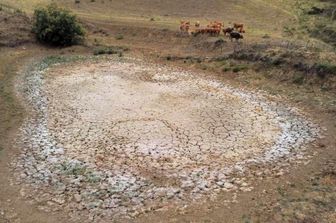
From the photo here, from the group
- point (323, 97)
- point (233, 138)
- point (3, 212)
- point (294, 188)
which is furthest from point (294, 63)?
point (3, 212)

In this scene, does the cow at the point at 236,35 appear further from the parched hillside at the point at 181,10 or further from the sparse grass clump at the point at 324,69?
the sparse grass clump at the point at 324,69

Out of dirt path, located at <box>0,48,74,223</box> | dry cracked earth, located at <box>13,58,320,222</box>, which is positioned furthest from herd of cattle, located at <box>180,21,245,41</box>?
dirt path, located at <box>0,48,74,223</box>

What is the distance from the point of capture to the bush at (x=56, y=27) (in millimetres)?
42281

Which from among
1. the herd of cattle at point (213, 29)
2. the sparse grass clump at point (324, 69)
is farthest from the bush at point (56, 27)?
the sparse grass clump at point (324, 69)

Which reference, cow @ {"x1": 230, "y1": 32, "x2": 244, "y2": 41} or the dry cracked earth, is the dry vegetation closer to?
cow @ {"x1": 230, "y1": 32, "x2": 244, "y2": 41}

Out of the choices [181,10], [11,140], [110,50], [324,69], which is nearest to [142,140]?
[11,140]

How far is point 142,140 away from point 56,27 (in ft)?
69.4

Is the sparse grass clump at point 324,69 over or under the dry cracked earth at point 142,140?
over

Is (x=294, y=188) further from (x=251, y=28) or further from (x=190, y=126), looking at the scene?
(x=251, y=28)

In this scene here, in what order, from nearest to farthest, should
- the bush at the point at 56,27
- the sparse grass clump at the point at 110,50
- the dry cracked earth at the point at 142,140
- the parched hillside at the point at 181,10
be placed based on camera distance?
the dry cracked earth at the point at 142,140 < the sparse grass clump at the point at 110,50 < the bush at the point at 56,27 < the parched hillside at the point at 181,10

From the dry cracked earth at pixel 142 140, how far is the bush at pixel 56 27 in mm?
7767

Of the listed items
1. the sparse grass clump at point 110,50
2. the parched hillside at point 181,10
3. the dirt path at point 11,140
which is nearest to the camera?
the dirt path at point 11,140

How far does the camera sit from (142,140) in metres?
25.4

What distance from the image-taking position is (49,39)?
42500mm
